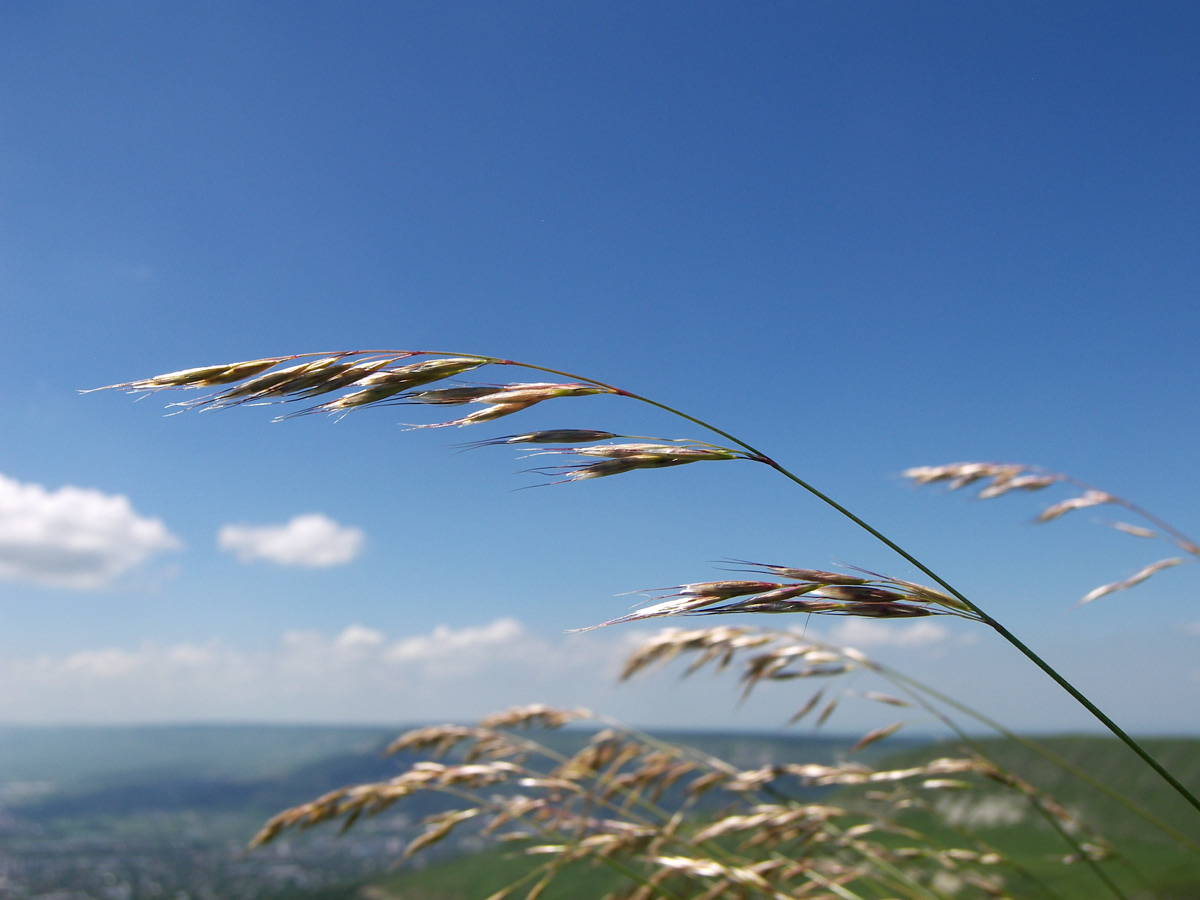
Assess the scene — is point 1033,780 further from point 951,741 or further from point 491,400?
point 491,400

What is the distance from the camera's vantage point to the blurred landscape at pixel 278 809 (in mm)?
15375

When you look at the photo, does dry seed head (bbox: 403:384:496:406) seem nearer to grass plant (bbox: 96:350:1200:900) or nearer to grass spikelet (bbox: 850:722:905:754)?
grass plant (bbox: 96:350:1200:900)

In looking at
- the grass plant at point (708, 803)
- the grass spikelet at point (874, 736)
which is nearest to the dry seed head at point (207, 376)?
the grass plant at point (708, 803)

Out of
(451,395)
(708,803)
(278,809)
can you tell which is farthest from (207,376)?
(278,809)

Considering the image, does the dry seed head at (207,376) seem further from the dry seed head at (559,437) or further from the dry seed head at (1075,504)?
the dry seed head at (1075,504)

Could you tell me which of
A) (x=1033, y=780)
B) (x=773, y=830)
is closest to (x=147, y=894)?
(x=1033, y=780)

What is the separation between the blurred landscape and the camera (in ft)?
50.4

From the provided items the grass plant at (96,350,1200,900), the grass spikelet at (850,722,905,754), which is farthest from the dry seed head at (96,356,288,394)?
the grass spikelet at (850,722,905,754)

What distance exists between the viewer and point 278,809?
9975cm

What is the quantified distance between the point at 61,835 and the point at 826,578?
4587 inches

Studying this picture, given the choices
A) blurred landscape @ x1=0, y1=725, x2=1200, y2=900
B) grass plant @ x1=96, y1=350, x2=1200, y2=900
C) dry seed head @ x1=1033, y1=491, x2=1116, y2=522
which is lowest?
blurred landscape @ x1=0, y1=725, x2=1200, y2=900

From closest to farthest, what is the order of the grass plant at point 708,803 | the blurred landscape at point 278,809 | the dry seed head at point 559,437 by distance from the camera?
the dry seed head at point 559,437 → the grass plant at point 708,803 → the blurred landscape at point 278,809

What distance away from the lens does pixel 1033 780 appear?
20.0 meters

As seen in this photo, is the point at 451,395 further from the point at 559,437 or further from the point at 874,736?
the point at 874,736
